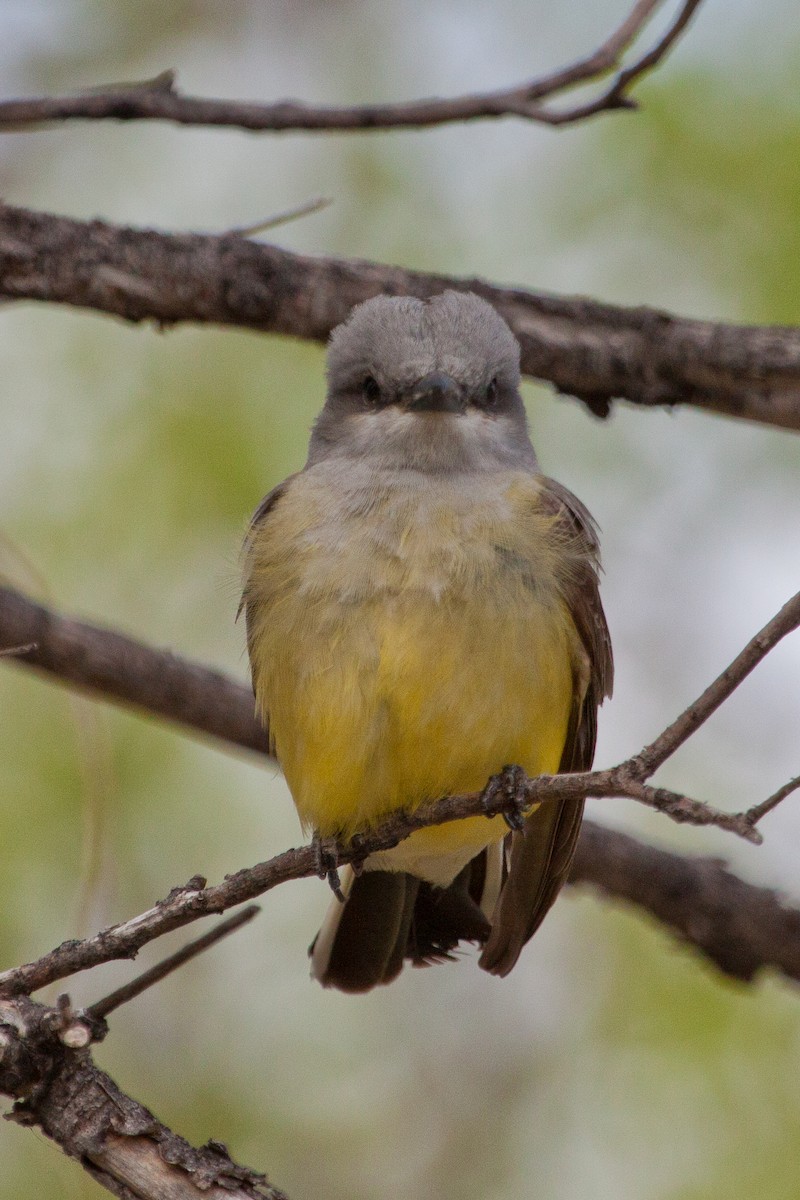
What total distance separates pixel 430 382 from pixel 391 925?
73.3 inches

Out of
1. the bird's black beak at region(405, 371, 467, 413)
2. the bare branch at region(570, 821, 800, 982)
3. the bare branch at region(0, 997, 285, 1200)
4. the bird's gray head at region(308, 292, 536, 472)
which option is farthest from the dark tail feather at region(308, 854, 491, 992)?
the bare branch at region(0, 997, 285, 1200)

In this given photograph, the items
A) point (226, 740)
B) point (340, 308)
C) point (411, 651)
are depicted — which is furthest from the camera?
point (226, 740)

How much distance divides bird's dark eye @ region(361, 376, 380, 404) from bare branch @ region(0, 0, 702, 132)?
828 mm

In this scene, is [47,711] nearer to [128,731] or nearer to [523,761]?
[128,731]

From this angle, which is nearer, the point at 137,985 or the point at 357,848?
the point at 137,985

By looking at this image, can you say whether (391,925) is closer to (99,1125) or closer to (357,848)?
(357,848)

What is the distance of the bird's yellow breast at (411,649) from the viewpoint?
385 centimetres

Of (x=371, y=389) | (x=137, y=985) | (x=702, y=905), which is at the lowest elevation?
(x=702, y=905)

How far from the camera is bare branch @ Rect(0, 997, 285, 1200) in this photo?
2879mm

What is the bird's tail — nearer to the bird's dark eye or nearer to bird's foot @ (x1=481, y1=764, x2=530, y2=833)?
bird's foot @ (x1=481, y1=764, x2=530, y2=833)

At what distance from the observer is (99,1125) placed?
2975mm

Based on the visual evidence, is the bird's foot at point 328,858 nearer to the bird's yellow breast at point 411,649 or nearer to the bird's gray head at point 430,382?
the bird's yellow breast at point 411,649

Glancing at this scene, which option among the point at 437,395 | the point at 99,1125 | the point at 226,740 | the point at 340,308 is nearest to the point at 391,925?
the point at 226,740

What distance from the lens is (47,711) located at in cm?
657
